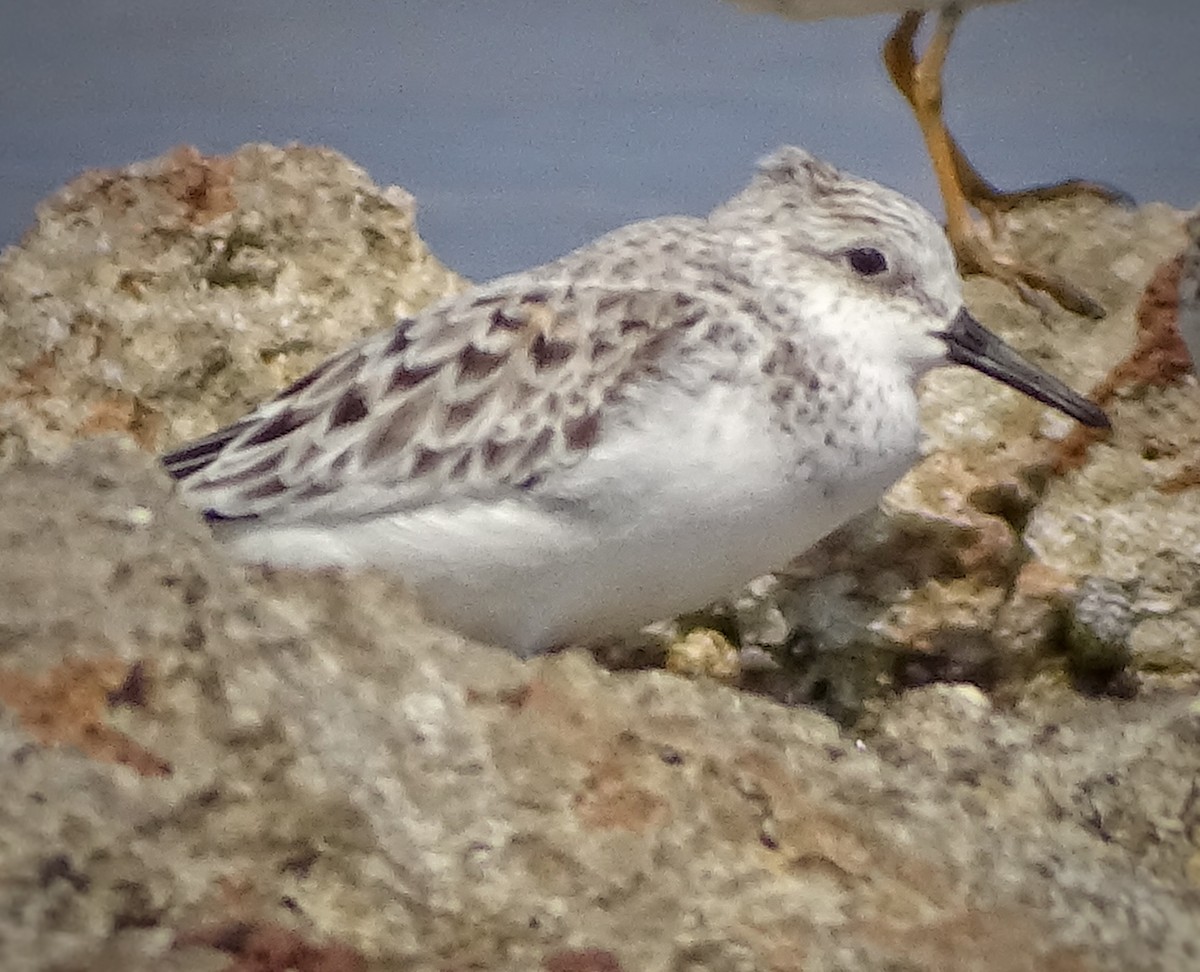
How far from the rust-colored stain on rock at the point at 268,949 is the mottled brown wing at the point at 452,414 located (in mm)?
571

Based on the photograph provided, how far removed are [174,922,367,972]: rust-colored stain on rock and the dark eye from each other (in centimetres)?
94

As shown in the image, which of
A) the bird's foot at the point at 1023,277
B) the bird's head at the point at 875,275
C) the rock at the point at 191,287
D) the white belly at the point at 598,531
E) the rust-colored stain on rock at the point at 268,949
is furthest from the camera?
the bird's foot at the point at 1023,277

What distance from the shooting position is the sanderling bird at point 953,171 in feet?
6.66

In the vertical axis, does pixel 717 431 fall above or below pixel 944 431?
above

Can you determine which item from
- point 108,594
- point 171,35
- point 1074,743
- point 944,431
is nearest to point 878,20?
point 944,431

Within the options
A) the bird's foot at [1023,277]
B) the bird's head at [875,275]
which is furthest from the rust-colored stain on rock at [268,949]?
the bird's foot at [1023,277]

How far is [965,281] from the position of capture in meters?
2.06

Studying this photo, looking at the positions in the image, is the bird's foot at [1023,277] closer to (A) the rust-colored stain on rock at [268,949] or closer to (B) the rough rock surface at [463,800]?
(B) the rough rock surface at [463,800]

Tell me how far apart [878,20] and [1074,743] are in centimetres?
151

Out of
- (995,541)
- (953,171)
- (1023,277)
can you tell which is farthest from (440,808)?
(953,171)

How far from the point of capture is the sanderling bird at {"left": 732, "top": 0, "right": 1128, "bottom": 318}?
2.03m

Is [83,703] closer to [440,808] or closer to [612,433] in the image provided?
[440,808]

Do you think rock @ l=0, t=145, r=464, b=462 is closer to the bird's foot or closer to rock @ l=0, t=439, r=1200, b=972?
rock @ l=0, t=439, r=1200, b=972

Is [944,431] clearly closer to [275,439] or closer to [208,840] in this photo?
[275,439]
